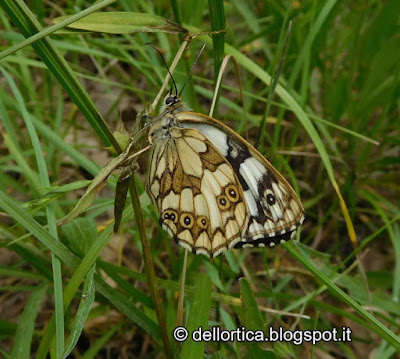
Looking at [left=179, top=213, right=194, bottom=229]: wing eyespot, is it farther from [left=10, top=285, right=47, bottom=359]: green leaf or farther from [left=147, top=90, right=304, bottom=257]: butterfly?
[left=10, top=285, right=47, bottom=359]: green leaf

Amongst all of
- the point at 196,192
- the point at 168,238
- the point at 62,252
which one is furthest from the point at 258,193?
the point at 62,252

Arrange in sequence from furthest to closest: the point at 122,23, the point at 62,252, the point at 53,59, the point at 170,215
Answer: the point at 170,215
the point at 62,252
the point at 122,23
the point at 53,59

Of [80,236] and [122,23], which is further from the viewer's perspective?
[80,236]

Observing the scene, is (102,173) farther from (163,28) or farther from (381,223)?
(381,223)

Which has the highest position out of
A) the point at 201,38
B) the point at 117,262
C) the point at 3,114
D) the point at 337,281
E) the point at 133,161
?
the point at 201,38

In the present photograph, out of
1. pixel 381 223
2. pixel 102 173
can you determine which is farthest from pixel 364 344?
pixel 102 173

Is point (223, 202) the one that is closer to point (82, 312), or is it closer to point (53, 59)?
point (82, 312)
